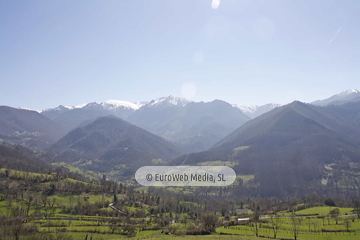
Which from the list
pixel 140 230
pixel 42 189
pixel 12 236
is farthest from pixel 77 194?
pixel 12 236

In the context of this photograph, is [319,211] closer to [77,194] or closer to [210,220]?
[210,220]

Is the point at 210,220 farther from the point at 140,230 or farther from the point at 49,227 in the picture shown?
the point at 49,227

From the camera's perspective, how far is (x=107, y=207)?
4862 inches

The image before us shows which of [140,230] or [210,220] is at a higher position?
[210,220]

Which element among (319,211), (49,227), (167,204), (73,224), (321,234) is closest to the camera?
(321,234)

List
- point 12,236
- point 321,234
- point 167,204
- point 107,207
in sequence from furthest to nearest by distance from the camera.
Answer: point 167,204, point 107,207, point 321,234, point 12,236

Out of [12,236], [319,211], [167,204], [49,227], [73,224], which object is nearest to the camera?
[12,236]

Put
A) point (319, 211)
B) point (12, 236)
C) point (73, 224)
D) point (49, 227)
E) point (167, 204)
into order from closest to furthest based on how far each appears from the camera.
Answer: point (12, 236)
point (49, 227)
point (73, 224)
point (319, 211)
point (167, 204)

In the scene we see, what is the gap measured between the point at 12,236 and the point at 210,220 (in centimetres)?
4955

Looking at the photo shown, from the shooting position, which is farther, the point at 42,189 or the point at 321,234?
the point at 42,189

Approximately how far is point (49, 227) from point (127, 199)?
72517 mm

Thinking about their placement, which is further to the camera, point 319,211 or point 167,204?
point 167,204

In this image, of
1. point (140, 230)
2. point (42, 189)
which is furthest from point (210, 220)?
point (42, 189)

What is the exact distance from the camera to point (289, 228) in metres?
77.3
